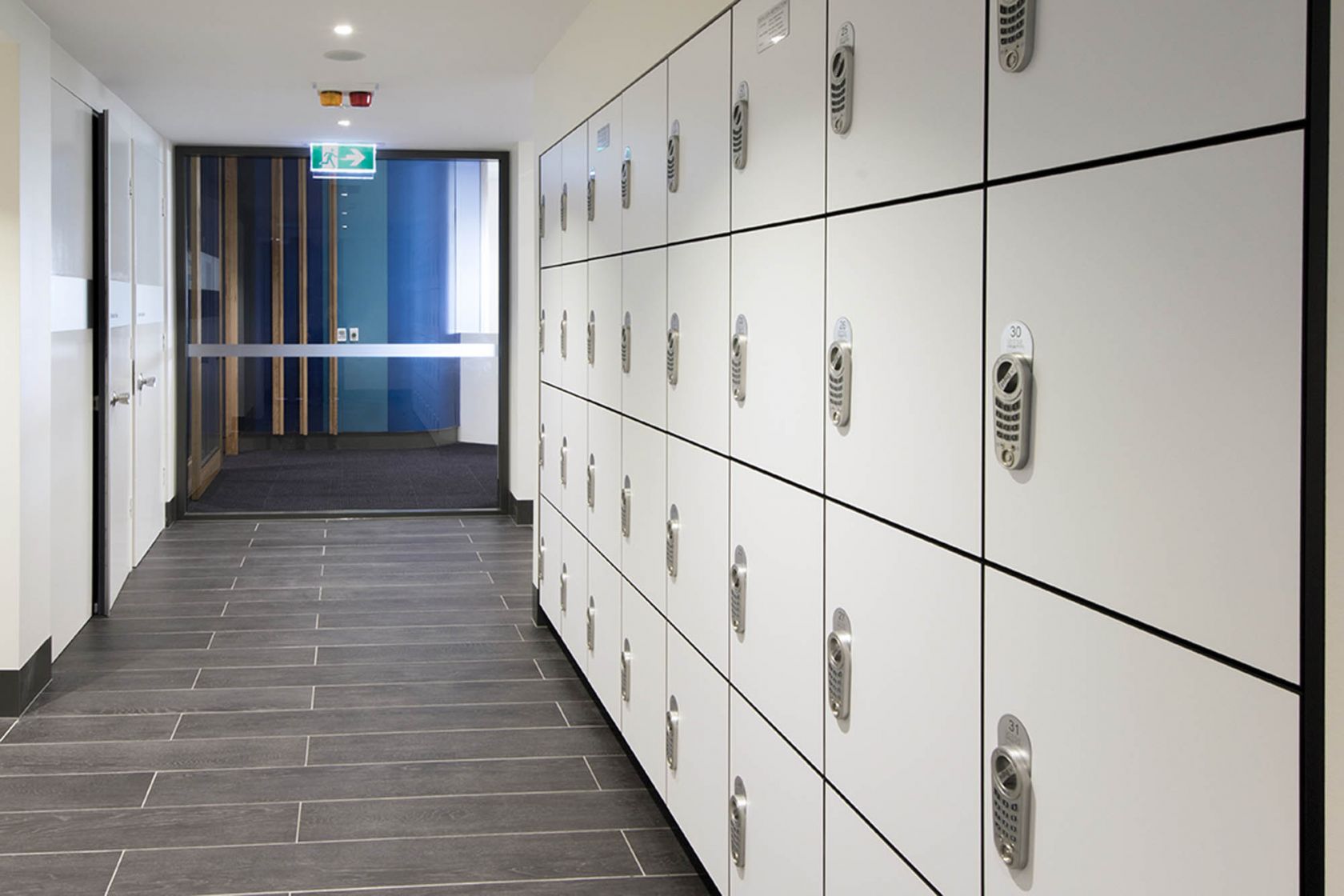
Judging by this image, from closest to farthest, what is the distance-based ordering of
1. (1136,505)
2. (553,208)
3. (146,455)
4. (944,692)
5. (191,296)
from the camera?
(1136,505) < (944,692) < (553,208) < (146,455) < (191,296)

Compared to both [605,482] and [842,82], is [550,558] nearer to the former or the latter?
[605,482]

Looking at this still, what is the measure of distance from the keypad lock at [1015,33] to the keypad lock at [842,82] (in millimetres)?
579

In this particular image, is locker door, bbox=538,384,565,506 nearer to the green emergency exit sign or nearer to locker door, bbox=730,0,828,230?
locker door, bbox=730,0,828,230

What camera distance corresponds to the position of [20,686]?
5129 millimetres

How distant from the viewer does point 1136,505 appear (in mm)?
1553

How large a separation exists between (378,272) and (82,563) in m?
4.44

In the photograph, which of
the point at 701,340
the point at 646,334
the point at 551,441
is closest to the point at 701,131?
the point at 701,340

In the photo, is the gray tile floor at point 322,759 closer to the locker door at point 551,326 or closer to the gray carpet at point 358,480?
the locker door at point 551,326

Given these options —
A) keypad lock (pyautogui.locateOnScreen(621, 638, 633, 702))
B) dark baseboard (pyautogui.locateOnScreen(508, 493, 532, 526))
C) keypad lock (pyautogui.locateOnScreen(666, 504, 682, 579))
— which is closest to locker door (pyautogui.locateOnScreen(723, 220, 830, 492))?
keypad lock (pyautogui.locateOnScreen(666, 504, 682, 579))

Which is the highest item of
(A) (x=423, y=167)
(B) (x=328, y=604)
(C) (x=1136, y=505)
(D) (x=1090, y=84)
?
(A) (x=423, y=167)

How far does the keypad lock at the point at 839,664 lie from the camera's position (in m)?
2.49

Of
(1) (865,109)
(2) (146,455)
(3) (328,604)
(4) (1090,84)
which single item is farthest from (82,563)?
(4) (1090,84)

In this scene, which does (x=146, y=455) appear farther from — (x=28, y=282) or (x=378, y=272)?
(x=28, y=282)

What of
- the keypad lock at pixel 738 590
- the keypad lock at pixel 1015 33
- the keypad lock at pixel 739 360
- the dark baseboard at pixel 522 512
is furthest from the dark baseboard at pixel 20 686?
the dark baseboard at pixel 522 512
